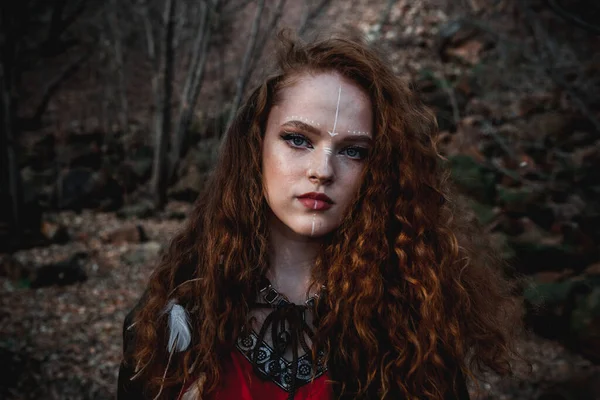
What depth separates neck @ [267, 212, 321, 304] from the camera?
5.28ft

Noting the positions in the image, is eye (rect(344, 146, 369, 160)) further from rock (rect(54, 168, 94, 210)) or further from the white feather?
rock (rect(54, 168, 94, 210))

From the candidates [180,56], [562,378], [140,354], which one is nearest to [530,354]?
[562,378]

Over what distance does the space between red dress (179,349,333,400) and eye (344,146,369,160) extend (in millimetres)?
684

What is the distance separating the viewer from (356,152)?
158 cm

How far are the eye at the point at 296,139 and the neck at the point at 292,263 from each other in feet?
0.90

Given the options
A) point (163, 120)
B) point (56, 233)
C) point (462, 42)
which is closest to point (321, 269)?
point (56, 233)

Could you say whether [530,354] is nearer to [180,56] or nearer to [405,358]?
[405,358]

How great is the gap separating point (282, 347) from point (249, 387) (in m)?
0.15

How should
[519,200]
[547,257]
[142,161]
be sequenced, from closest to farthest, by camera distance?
[547,257] < [519,200] < [142,161]

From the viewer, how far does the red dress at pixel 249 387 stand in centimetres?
149

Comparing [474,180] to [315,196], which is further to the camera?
[474,180]

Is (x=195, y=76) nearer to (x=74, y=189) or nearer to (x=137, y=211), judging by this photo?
(x=137, y=211)

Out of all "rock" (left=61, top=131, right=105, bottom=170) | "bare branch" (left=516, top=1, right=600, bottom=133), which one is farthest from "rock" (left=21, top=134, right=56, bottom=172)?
"bare branch" (left=516, top=1, right=600, bottom=133)

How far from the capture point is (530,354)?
4.21 meters
